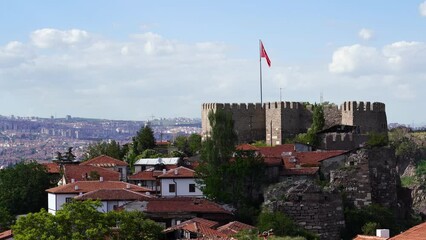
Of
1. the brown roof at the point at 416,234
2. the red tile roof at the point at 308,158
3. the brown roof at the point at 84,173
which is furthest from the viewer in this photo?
the brown roof at the point at 84,173

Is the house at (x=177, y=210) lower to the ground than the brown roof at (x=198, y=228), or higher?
higher

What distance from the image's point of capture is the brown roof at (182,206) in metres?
49.8

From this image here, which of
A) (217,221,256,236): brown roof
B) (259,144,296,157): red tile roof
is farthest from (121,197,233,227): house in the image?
(259,144,296,157): red tile roof

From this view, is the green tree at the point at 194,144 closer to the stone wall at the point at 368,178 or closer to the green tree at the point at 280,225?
the stone wall at the point at 368,178

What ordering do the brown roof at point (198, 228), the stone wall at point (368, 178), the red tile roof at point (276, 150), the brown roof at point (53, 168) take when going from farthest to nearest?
the brown roof at point (53, 168) → the red tile roof at point (276, 150) → the stone wall at point (368, 178) → the brown roof at point (198, 228)

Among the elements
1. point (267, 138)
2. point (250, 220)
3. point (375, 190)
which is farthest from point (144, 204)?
point (267, 138)

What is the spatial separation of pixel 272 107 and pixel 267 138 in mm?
2313

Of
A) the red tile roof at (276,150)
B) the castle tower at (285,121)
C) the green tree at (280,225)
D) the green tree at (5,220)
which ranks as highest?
the castle tower at (285,121)

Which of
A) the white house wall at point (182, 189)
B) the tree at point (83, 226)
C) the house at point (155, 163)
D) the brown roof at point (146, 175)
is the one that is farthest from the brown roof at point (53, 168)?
the tree at point (83, 226)

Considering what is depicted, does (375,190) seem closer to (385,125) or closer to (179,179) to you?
(179,179)

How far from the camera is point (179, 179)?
5784 centimetres

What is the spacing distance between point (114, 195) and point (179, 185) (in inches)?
211

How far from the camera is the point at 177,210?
49656mm

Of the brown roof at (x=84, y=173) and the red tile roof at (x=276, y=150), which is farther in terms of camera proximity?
the brown roof at (x=84, y=173)
